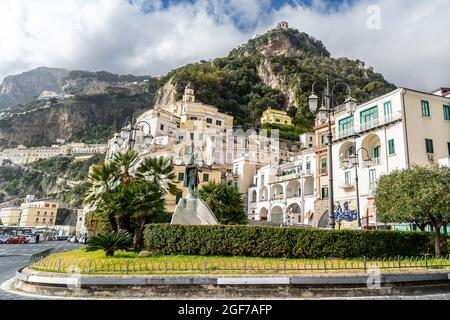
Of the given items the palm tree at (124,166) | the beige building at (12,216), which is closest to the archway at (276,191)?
the palm tree at (124,166)

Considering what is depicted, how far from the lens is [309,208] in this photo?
46312 millimetres

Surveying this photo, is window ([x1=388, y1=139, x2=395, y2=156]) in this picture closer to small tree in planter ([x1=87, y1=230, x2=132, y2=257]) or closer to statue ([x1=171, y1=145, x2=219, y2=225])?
statue ([x1=171, y1=145, x2=219, y2=225])

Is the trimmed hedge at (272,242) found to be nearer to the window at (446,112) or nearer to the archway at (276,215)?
the window at (446,112)

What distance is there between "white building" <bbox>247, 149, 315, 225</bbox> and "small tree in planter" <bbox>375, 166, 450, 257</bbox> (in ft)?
85.2

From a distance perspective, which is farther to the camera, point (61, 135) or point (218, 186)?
point (61, 135)

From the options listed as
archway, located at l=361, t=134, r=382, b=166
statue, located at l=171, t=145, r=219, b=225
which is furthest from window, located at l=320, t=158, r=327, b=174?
statue, located at l=171, t=145, r=219, b=225

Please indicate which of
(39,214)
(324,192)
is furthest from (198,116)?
(39,214)

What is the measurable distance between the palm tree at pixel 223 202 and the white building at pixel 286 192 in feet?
65.5

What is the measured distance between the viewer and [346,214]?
35.2m

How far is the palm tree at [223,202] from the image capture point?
27.0 metres

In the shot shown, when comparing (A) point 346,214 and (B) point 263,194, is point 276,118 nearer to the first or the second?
(B) point 263,194
